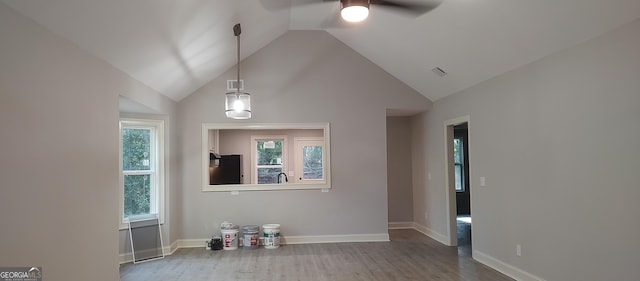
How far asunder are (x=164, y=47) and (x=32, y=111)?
1.80 metres

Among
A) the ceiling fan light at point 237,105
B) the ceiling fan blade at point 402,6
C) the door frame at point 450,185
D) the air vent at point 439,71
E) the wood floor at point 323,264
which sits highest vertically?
the ceiling fan blade at point 402,6

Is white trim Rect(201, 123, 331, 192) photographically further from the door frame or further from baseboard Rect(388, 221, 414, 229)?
baseboard Rect(388, 221, 414, 229)

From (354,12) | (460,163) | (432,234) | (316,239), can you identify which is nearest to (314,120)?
(316,239)

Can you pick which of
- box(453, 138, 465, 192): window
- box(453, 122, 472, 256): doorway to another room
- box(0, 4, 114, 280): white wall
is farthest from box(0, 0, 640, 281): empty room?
box(453, 138, 465, 192): window

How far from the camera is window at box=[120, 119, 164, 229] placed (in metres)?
5.61

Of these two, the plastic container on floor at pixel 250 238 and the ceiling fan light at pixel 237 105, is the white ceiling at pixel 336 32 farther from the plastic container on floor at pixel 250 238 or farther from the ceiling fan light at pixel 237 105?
the plastic container on floor at pixel 250 238

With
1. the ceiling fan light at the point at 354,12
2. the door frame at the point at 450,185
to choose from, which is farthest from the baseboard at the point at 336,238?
the ceiling fan light at the point at 354,12

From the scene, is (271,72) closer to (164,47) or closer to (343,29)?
(343,29)

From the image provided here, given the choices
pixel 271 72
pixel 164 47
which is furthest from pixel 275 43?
pixel 164 47

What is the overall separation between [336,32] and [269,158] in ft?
12.2

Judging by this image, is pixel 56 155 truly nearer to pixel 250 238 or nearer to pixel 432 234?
pixel 250 238

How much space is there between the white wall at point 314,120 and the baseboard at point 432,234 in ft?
3.07

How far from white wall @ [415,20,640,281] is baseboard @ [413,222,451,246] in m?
1.03

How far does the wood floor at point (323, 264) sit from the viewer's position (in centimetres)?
465
